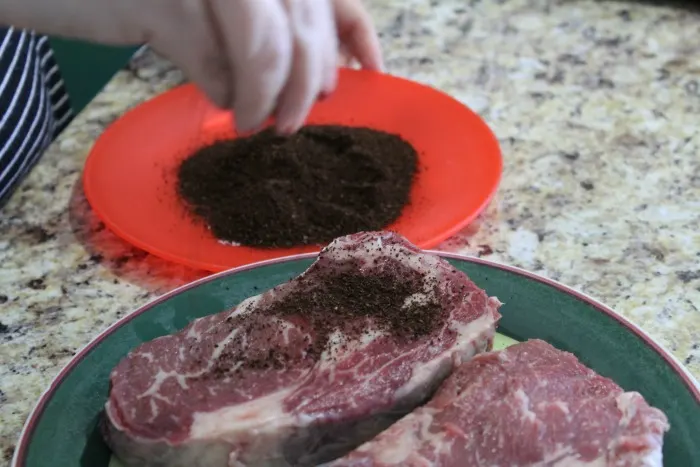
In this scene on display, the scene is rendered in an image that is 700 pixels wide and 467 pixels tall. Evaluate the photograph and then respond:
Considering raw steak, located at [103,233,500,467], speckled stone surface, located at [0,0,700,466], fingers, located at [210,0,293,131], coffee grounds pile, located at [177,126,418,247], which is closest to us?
fingers, located at [210,0,293,131]

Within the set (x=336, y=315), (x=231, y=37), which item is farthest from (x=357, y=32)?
(x=231, y=37)

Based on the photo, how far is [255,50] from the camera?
2.54 feet

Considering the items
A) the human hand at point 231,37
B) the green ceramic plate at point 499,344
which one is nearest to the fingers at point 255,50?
the human hand at point 231,37

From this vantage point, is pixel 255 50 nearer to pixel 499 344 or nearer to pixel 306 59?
pixel 306 59

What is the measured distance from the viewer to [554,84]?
194cm

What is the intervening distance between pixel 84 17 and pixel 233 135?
0.88 m

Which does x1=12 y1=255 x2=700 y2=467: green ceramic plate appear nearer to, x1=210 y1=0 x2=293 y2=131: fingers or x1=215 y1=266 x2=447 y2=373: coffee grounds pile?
x1=215 y1=266 x2=447 y2=373: coffee grounds pile

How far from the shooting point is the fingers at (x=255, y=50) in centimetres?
75

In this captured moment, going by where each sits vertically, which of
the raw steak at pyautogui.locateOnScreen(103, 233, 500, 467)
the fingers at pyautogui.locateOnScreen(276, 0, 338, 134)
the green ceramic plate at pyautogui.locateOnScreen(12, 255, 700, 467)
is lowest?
the green ceramic plate at pyautogui.locateOnScreen(12, 255, 700, 467)

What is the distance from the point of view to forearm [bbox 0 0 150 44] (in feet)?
2.61

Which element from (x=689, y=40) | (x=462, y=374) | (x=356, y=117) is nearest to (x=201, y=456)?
(x=462, y=374)

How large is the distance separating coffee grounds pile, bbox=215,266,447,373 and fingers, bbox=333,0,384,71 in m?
0.68

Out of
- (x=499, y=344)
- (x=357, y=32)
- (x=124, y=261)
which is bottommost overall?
(x=124, y=261)

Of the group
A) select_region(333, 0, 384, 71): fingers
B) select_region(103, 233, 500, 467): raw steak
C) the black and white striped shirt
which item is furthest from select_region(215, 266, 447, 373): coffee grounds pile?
the black and white striped shirt
